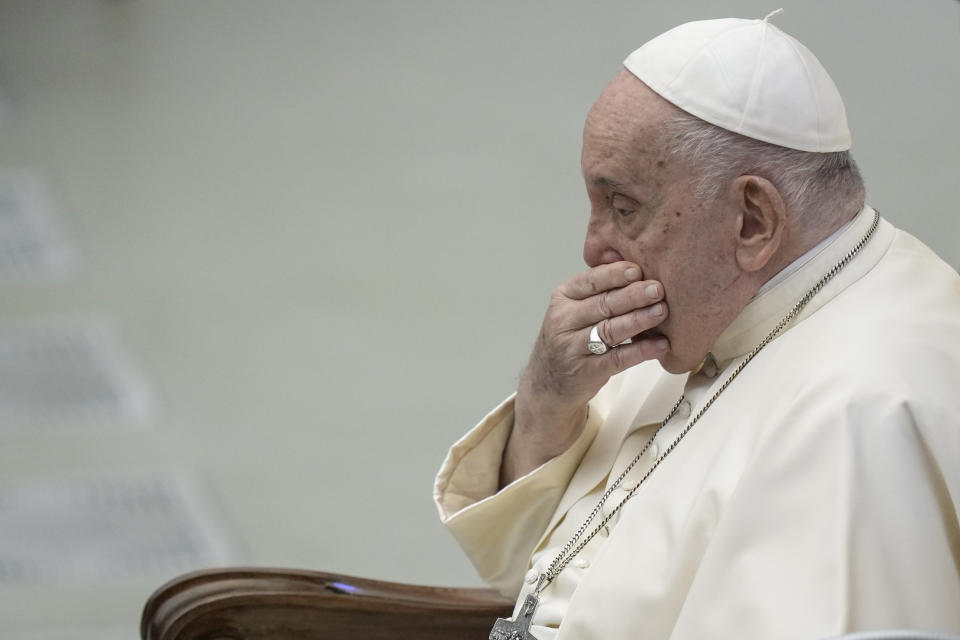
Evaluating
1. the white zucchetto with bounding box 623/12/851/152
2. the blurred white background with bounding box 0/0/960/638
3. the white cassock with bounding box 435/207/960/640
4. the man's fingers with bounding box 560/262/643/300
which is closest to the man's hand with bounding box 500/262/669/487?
the man's fingers with bounding box 560/262/643/300

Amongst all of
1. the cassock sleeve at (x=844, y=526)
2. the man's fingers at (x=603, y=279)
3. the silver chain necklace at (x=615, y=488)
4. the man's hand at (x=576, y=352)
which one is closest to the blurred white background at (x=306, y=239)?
the man's hand at (x=576, y=352)

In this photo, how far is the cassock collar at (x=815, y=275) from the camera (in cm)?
200

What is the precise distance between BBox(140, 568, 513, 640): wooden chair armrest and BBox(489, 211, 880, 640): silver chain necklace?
0.68 ft

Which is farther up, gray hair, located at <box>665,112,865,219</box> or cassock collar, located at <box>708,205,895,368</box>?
gray hair, located at <box>665,112,865,219</box>

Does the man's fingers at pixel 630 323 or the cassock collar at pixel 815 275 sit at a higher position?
the cassock collar at pixel 815 275

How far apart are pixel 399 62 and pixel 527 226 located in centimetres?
86

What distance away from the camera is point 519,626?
2166mm

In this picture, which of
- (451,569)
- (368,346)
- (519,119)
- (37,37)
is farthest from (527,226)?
(37,37)

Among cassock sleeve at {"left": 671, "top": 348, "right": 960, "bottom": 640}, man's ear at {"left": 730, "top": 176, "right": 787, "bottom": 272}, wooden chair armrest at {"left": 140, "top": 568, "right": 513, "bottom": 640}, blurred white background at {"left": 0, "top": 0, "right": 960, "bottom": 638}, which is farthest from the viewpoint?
blurred white background at {"left": 0, "top": 0, "right": 960, "bottom": 638}

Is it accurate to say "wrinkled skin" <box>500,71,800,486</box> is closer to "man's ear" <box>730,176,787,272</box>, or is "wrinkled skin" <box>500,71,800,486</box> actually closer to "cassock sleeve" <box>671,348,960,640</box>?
"man's ear" <box>730,176,787,272</box>

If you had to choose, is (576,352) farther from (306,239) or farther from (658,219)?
(306,239)

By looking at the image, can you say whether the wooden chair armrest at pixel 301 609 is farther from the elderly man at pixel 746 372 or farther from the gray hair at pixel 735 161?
the gray hair at pixel 735 161

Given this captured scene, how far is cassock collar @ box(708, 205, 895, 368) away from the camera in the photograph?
78.9 inches

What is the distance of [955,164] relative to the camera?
4.07 meters
